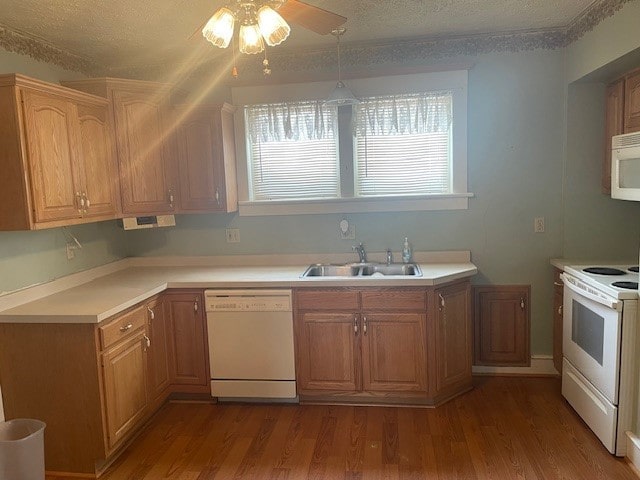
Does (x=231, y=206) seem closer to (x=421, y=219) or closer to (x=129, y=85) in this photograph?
(x=129, y=85)

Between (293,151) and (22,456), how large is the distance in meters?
2.53

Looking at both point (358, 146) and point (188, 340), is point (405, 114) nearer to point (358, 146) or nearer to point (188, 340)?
point (358, 146)

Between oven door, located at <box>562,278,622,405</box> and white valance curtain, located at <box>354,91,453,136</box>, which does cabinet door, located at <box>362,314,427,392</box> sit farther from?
white valance curtain, located at <box>354,91,453,136</box>

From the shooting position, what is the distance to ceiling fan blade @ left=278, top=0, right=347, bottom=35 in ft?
6.13

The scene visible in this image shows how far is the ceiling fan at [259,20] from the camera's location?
1820mm

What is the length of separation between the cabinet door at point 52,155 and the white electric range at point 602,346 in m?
3.01

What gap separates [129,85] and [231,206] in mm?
1071

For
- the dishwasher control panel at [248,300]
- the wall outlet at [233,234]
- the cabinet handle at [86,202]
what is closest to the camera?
the cabinet handle at [86,202]

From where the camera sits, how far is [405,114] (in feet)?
11.5

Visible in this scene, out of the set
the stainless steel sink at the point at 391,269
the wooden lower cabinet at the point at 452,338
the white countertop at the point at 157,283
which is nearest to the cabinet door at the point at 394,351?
the wooden lower cabinet at the point at 452,338

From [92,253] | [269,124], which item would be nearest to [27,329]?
[92,253]

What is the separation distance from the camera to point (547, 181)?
3.46 m

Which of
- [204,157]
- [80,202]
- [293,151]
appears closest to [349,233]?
[293,151]

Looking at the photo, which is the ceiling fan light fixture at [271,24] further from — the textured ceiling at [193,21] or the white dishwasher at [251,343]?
the white dishwasher at [251,343]
